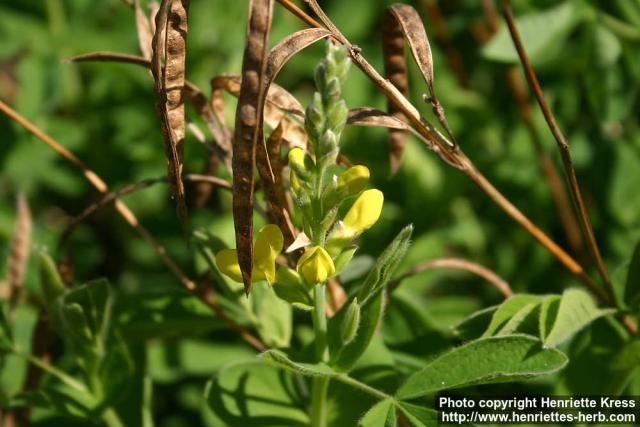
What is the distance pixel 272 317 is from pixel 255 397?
18cm

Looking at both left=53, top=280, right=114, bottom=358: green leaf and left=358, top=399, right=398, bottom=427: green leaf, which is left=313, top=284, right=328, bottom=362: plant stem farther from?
left=53, top=280, right=114, bottom=358: green leaf

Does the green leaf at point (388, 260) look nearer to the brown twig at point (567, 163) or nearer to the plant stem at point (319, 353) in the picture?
the plant stem at point (319, 353)

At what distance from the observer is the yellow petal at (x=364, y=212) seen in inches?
51.1

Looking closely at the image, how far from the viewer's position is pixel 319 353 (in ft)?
4.74

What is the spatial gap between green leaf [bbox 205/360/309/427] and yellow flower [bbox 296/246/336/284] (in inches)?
19.4

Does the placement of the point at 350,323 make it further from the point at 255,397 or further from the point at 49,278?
the point at 49,278

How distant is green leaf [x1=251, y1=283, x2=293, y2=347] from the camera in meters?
1.74

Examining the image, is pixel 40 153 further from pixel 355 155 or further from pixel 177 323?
pixel 177 323

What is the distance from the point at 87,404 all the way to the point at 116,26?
71.0 inches

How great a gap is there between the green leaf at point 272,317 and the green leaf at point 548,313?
543 mm

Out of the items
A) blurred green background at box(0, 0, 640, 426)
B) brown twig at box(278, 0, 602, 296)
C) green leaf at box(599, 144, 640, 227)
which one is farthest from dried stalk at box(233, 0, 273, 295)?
green leaf at box(599, 144, 640, 227)

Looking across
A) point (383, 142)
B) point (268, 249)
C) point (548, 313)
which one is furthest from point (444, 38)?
point (268, 249)

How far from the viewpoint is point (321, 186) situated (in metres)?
1.29

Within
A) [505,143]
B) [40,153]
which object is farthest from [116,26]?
[505,143]
